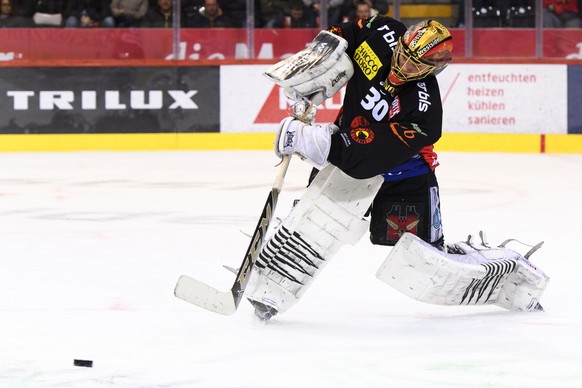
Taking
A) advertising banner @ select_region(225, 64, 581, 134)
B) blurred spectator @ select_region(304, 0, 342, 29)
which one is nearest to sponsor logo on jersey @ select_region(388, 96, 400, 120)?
advertising banner @ select_region(225, 64, 581, 134)

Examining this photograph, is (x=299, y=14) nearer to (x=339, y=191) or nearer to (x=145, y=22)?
(x=145, y=22)

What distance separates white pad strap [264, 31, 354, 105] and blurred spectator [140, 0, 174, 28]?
233 inches

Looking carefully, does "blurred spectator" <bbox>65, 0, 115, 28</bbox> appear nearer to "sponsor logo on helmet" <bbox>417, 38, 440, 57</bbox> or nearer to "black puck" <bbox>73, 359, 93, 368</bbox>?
"sponsor logo on helmet" <bbox>417, 38, 440, 57</bbox>

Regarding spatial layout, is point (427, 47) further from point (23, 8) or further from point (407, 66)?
point (23, 8)

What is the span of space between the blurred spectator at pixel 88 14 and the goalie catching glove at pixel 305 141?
20.3 ft

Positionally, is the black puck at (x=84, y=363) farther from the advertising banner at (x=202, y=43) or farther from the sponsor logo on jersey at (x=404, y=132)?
the advertising banner at (x=202, y=43)

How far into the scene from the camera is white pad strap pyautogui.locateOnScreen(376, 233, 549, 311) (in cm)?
318

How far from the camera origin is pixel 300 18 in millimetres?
9047

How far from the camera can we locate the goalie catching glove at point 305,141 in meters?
3.02

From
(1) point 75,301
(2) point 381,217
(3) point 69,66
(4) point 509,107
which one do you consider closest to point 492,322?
(2) point 381,217

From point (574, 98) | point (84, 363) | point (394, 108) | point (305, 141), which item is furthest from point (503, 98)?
point (84, 363)

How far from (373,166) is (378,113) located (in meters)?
0.22

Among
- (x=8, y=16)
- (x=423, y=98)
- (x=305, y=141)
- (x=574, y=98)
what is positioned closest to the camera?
(x=305, y=141)

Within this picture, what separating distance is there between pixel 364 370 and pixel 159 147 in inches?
242
